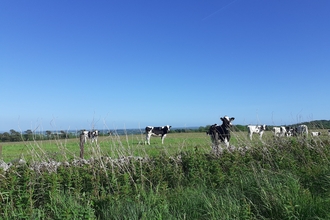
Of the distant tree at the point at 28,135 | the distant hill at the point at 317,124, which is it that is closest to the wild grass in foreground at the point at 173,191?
the distant tree at the point at 28,135

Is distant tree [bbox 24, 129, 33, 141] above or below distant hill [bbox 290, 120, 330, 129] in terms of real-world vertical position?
above

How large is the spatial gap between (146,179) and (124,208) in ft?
6.80

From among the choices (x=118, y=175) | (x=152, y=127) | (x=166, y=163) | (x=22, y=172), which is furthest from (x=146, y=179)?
(x=152, y=127)

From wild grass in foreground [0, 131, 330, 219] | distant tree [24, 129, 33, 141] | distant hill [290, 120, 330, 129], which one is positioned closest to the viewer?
wild grass in foreground [0, 131, 330, 219]

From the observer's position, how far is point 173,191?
5.66 metres

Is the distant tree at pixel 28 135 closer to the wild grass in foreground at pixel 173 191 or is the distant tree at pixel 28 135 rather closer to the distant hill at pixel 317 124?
the wild grass in foreground at pixel 173 191

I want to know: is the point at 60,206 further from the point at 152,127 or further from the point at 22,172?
the point at 152,127

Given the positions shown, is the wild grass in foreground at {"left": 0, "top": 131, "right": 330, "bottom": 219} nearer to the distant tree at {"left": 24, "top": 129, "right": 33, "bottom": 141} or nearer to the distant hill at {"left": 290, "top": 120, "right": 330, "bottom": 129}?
the distant tree at {"left": 24, "top": 129, "right": 33, "bottom": 141}

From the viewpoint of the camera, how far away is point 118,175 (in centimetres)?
619

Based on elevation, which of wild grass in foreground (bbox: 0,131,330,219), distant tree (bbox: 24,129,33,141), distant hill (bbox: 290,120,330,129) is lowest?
wild grass in foreground (bbox: 0,131,330,219)

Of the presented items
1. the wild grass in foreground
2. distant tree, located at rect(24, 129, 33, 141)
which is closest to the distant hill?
the wild grass in foreground

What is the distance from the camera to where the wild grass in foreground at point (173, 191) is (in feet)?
13.4

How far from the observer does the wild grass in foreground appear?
4.10m

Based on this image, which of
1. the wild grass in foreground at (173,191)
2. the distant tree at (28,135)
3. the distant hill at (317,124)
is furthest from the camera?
the distant hill at (317,124)
